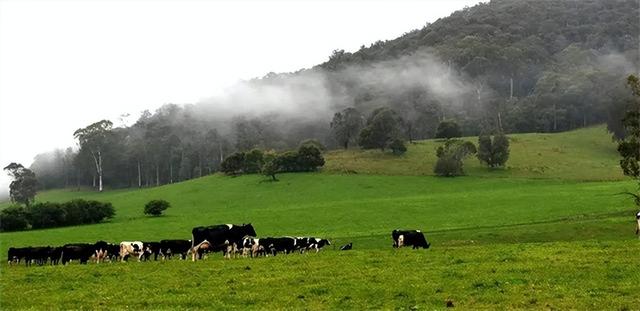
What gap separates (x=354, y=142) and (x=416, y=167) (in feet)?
122

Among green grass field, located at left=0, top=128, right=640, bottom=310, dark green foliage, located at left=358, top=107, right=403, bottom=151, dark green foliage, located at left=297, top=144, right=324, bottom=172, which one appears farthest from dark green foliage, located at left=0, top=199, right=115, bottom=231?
dark green foliage, located at left=358, top=107, right=403, bottom=151

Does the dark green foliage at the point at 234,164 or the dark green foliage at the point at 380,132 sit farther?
the dark green foliage at the point at 380,132

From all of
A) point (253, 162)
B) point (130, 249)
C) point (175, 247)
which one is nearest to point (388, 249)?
point (175, 247)

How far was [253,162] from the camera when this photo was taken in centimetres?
12144

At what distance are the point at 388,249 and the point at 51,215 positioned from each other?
57.8 m

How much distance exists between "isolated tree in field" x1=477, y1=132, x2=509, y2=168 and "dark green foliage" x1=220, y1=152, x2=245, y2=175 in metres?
47.5

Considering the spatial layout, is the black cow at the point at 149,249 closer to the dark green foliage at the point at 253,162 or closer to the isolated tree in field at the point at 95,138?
the dark green foliage at the point at 253,162

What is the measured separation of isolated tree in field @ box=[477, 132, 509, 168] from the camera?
11188 centimetres

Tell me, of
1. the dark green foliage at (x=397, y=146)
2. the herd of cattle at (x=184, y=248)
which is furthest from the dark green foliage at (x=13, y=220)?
the dark green foliage at (x=397, y=146)

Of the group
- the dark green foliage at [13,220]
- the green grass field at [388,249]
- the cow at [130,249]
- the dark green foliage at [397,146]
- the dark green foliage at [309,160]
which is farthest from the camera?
the dark green foliage at [397,146]

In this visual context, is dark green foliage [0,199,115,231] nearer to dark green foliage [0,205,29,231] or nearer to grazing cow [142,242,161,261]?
dark green foliage [0,205,29,231]

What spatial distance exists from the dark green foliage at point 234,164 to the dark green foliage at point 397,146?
31.5 m

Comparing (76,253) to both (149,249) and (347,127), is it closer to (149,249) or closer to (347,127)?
(149,249)

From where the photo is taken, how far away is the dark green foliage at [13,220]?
77062 mm
